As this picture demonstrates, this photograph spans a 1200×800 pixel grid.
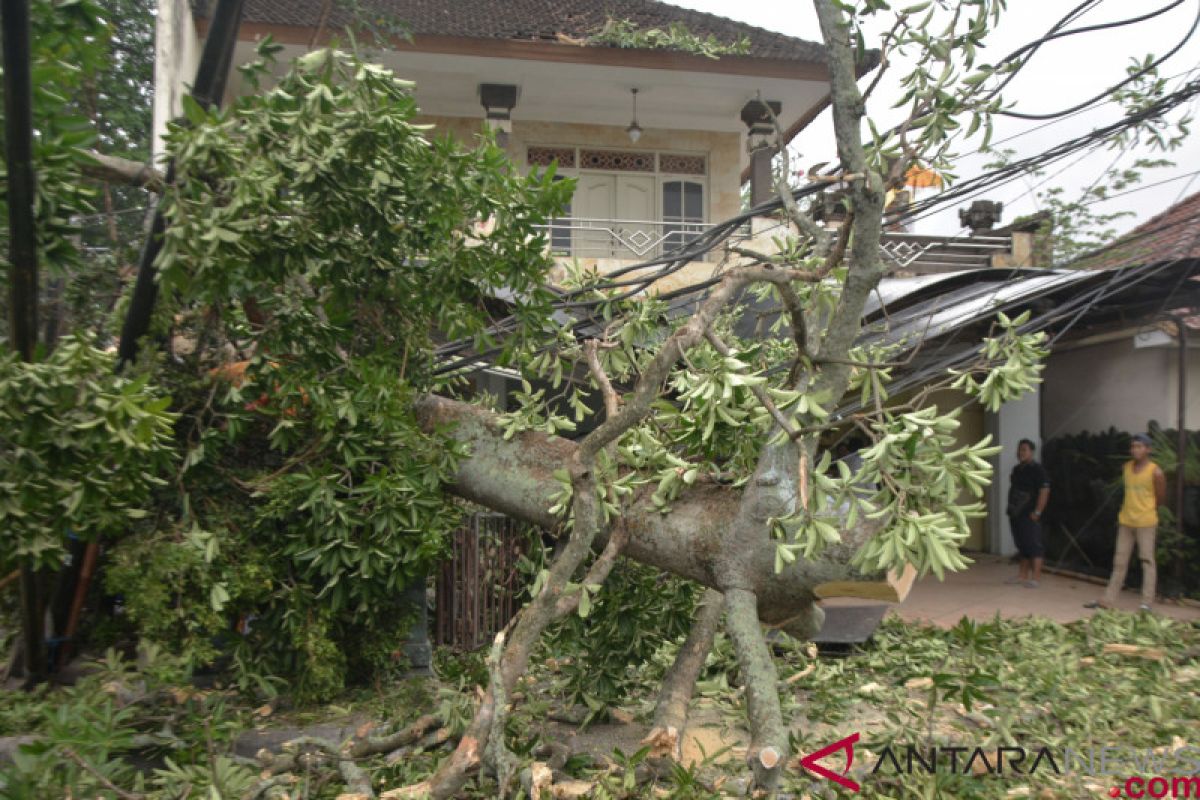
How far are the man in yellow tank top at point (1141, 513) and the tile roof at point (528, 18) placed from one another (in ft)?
21.8

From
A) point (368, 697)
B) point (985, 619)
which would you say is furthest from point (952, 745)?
point (985, 619)

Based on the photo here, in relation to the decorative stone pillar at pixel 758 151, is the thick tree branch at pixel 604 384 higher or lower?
lower

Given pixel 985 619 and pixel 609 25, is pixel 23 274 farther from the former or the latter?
pixel 609 25

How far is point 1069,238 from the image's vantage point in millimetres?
14656

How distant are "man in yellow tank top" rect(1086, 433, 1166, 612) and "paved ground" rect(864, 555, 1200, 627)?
13.0 inches

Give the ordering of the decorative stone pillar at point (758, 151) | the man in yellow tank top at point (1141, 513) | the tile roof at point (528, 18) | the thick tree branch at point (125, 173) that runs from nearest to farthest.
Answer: the thick tree branch at point (125, 173), the man in yellow tank top at point (1141, 513), the tile roof at point (528, 18), the decorative stone pillar at point (758, 151)

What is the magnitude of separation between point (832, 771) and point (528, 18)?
1116 cm

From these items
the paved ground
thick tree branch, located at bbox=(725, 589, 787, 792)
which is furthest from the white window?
thick tree branch, located at bbox=(725, 589, 787, 792)

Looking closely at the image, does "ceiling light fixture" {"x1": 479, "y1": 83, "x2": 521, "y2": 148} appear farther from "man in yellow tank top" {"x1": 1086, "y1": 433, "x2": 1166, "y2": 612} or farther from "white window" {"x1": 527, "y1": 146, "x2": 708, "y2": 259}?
"man in yellow tank top" {"x1": 1086, "y1": 433, "x2": 1166, "y2": 612}

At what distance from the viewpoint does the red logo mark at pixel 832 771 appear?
12.0 ft

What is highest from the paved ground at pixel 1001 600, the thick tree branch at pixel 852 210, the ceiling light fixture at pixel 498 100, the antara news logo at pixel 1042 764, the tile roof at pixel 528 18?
the tile roof at pixel 528 18

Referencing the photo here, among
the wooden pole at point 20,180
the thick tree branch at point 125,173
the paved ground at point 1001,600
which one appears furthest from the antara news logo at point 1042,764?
the thick tree branch at point 125,173

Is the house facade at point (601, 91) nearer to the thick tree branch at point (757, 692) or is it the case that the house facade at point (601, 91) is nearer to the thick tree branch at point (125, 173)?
the thick tree branch at point (125, 173)

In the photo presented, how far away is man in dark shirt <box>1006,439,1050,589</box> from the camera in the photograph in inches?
377
